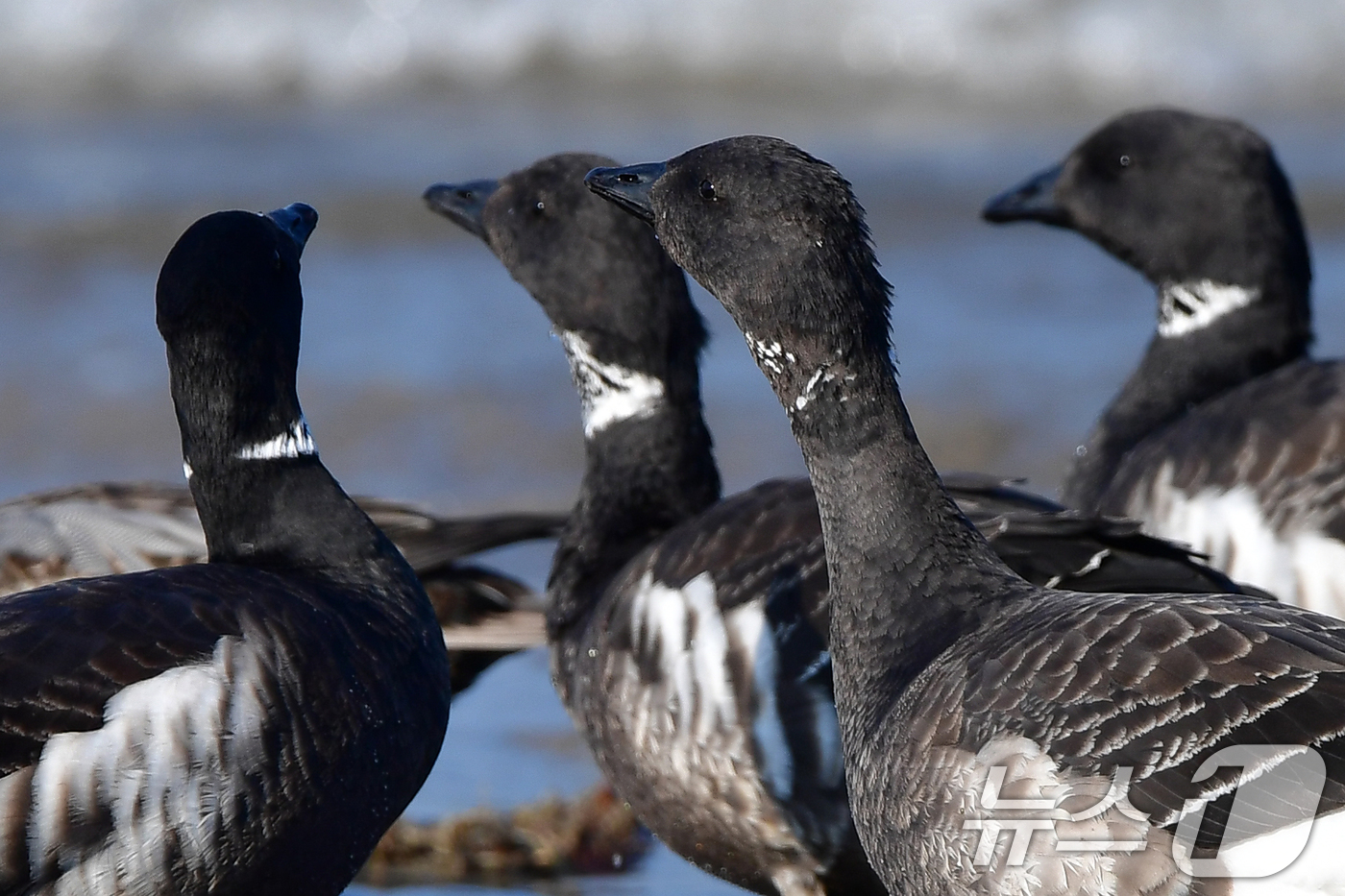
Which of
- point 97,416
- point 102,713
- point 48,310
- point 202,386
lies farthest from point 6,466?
point 102,713

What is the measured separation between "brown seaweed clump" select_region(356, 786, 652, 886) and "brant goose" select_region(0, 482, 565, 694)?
64cm

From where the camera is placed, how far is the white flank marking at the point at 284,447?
211 inches

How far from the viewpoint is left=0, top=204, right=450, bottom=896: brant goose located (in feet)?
14.5

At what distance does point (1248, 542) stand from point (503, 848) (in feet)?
9.64

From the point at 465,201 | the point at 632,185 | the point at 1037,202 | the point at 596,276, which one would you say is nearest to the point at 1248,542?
the point at 1037,202

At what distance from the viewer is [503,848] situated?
648 centimetres

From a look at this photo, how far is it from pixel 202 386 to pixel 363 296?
383 inches

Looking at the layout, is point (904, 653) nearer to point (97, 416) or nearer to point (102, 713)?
point (102, 713)

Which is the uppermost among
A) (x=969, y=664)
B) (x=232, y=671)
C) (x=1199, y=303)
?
(x=1199, y=303)

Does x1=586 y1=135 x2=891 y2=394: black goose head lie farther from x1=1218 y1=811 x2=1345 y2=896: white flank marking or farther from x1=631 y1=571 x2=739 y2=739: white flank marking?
x1=1218 y1=811 x2=1345 y2=896: white flank marking

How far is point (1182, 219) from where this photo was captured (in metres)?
8.11

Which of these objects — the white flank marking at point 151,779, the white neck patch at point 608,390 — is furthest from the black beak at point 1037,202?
the white flank marking at point 151,779

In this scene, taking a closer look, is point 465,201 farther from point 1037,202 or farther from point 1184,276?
point 1184,276

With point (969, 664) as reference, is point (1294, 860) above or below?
below
